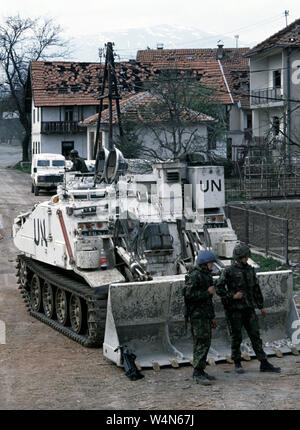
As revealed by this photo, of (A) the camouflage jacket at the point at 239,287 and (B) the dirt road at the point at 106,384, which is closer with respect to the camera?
(B) the dirt road at the point at 106,384

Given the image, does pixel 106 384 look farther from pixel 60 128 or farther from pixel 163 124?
pixel 60 128

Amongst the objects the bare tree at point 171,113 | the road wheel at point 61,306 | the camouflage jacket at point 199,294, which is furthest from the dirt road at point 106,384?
the bare tree at point 171,113

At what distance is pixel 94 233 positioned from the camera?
13680mm

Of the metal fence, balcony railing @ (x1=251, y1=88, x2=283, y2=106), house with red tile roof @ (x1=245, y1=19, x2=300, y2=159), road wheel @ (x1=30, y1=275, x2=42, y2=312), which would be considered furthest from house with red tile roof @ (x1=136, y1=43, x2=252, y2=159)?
road wheel @ (x1=30, y1=275, x2=42, y2=312)

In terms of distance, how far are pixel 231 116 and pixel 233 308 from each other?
5186 centimetres

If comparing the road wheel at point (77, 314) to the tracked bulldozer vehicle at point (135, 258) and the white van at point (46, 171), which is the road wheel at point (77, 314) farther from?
the white van at point (46, 171)

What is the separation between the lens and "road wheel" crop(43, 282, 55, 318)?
15.0 metres

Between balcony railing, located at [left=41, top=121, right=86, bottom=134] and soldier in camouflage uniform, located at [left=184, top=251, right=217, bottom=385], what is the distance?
51.3m

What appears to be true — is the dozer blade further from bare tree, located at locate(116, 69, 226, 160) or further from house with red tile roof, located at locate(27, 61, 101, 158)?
Answer: house with red tile roof, located at locate(27, 61, 101, 158)

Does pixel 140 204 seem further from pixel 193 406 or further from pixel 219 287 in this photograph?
pixel 193 406

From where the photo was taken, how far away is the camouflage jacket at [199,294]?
10703 mm

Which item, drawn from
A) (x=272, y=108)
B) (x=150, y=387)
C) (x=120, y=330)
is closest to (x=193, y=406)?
(x=150, y=387)

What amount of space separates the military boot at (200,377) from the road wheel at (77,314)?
3.20m

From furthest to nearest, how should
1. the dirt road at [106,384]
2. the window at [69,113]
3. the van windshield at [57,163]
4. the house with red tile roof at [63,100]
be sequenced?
the window at [69,113], the house with red tile roof at [63,100], the van windshield at [57,163], the dirt road at [106,384]
